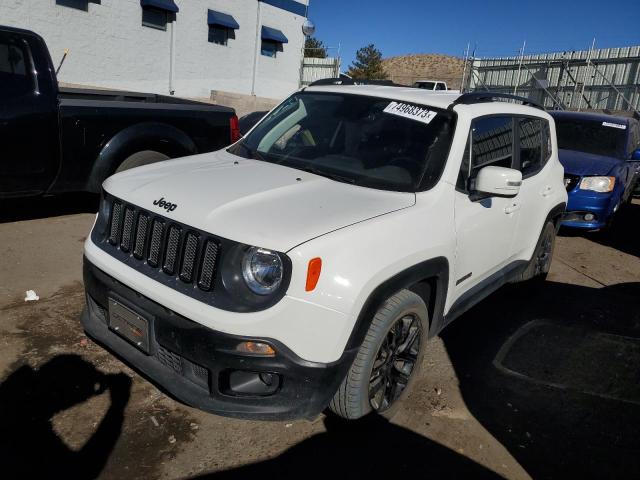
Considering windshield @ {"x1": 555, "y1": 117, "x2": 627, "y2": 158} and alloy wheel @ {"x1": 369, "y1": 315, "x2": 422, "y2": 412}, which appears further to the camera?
windshield @ {"x1": 555, "y1": 117, "x2": 627, "y2": 158}

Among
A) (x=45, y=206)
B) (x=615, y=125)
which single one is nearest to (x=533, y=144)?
(x=615, y=125)

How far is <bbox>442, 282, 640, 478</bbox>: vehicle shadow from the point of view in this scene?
2.91 metres

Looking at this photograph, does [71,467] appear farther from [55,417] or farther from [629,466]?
[629,466]

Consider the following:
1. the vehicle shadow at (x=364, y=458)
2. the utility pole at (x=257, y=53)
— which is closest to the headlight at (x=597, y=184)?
the vehicle shadow at (x=364, y=458)

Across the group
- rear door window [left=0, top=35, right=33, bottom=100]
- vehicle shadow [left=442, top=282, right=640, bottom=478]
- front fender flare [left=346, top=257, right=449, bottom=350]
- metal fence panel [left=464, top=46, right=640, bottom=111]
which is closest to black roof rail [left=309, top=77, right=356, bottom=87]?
front fender flare [left=346, top=257, right=449, bottom=350]

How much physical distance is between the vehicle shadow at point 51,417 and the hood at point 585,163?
622 cm

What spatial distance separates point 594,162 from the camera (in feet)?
23.8

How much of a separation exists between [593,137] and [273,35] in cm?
1514

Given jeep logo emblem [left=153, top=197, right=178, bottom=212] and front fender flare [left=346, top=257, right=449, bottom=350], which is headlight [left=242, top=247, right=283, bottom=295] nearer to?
front fender flare [left=346, top=257, right=449, bottom=350]

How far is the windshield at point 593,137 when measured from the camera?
778cm

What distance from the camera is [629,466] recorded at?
2.82 metres

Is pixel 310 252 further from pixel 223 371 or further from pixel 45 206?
pixel 45 206

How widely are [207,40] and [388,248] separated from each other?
57.9 feet

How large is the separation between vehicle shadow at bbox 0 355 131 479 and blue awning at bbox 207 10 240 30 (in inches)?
659
